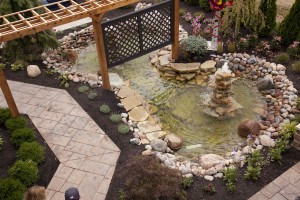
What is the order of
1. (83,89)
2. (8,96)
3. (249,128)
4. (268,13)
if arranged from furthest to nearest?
(268,13) < (83,89) < (8,96) < (249,128)

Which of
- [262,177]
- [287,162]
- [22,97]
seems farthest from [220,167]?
[22,97]

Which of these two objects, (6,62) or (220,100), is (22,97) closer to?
(6,62)

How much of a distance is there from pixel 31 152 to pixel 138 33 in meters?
3.76

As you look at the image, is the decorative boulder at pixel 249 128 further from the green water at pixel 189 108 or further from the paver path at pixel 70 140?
the paver path at pixel 70 140

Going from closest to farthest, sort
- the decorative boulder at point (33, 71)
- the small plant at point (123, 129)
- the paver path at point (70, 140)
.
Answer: the paver path at point (70, 140) → the small plant at point (123, 129) → the decorative boulder at point (33, 71)

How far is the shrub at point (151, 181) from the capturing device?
509cm

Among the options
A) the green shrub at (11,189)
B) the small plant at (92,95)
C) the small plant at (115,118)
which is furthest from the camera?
the small plant at (92,95)

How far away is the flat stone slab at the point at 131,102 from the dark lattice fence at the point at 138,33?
0.95 metres

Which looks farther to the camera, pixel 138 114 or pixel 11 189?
pixel 138 114

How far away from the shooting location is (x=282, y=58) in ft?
27.8

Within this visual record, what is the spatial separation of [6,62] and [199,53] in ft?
17.2

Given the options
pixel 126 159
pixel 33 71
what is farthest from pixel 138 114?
pixel 33 71

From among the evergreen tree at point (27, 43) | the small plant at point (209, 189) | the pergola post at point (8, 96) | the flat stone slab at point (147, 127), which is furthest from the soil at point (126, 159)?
the evergreen tree at point (27, 43)

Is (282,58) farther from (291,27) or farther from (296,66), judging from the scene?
(291,27)
